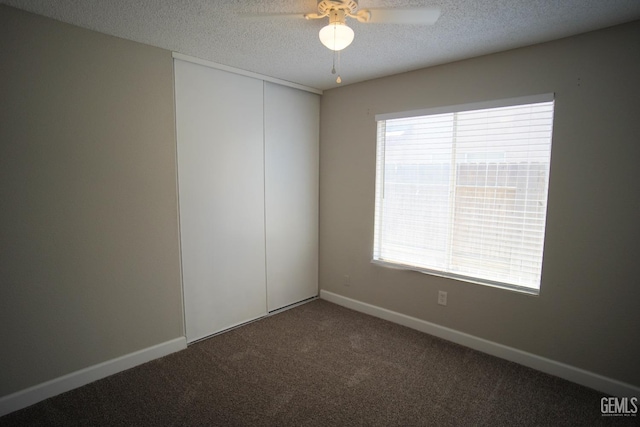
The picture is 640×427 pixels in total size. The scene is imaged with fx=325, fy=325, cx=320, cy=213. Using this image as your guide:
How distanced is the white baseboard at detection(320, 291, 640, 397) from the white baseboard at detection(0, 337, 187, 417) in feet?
6.29

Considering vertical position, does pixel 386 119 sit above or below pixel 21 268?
above

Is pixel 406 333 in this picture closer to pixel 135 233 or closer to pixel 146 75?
pixel 135 233

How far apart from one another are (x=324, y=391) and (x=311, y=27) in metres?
2.40

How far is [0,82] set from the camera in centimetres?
187

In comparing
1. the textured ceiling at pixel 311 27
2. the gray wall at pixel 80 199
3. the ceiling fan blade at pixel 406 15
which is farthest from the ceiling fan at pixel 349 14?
the gray wall at pixel 80 199

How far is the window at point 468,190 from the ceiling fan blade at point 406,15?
3.97 feet

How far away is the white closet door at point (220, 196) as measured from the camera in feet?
8.87

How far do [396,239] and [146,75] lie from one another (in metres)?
2.56

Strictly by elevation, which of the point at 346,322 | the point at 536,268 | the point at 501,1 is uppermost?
the point at 501,1

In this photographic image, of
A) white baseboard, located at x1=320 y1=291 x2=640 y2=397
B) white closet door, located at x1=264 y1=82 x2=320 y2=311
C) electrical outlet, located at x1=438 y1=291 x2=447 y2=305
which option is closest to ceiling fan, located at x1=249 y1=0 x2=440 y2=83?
white closet door, located at x1=264 y1=82 x2=320 y2=311

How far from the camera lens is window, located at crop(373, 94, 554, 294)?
2438mm

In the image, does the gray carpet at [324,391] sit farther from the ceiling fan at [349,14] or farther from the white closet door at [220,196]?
the ceiling fan at [349,14]

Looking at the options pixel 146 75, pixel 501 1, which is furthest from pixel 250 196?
pixel 501 1

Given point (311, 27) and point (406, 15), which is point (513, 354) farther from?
point (311, 27)
